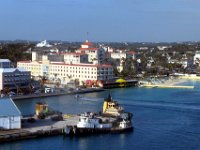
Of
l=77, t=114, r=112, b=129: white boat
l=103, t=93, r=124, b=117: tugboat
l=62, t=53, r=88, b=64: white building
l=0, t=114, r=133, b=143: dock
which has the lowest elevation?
l=0, t=114, r=133, b=143: dock

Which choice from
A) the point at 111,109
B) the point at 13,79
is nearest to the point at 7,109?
the point at 111,109

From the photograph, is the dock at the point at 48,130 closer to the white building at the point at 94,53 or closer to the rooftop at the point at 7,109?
the rooftop at the point at 7,109

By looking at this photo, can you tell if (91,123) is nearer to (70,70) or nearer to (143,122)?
(143,122)

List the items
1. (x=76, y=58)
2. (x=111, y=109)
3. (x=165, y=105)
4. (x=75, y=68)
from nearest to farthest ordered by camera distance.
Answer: (x=111, y=109) < (x=165, y=105) < (x=75, y=68) < (x=76, y=58)

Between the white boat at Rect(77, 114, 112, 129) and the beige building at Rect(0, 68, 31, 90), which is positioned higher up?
the beige building at Rect(0, 68, 31, 90)

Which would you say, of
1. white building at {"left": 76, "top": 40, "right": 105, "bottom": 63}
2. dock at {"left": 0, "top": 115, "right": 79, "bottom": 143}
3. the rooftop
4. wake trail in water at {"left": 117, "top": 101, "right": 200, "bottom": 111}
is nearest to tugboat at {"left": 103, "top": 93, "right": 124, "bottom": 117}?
dock at {"left": 0, "top": 115, "right": 79, "bottom": 143}

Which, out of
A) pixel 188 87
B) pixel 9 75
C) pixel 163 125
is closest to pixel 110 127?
pixel 163 125

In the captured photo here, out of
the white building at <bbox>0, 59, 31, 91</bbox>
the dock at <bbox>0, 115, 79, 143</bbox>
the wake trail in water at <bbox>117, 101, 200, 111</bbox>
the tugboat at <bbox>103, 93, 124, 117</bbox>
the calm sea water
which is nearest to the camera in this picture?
the calm sea water

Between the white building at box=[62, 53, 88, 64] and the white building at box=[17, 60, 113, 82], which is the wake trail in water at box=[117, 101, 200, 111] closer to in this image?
the white building at box=[17, 60, 113, 82]

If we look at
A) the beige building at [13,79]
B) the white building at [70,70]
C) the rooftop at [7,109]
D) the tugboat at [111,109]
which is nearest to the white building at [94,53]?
the white building at [70,70]
